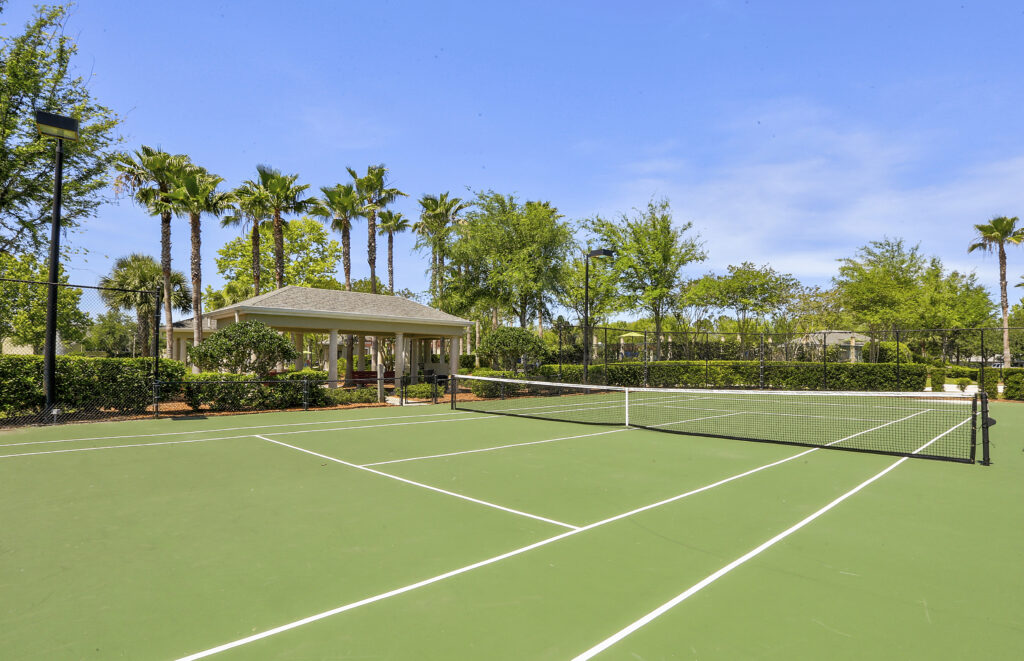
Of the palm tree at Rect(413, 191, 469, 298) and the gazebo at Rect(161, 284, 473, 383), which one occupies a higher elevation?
the palm tree at Rect(413, 191, 469, 298)

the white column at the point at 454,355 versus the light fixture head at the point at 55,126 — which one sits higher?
the light fixture head at the point at 55,126

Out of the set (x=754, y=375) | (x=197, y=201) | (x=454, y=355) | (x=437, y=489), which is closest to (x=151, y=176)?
(x=197, y=201)

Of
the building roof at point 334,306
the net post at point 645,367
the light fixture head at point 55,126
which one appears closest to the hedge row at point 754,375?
the net post at point 645,367

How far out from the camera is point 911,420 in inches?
597

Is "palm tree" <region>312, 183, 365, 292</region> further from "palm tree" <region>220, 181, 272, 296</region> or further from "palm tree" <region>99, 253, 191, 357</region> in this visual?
"palm tree" <region>99, 253, 191, 357</region>

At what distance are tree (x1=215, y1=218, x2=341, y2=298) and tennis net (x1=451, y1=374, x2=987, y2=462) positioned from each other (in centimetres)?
2116

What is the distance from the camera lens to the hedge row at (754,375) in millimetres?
26344

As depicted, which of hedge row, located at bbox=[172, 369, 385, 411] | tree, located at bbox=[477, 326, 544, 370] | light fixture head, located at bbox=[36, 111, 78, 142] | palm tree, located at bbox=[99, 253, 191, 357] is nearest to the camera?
light fixture head, located at bbox=[36, 111, 78, 142]

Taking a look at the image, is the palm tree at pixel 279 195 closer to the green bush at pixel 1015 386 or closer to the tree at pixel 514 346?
the tree at pixel 514 346

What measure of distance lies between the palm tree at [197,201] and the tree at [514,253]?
13.7 meters

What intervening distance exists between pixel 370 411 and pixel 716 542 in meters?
14.3

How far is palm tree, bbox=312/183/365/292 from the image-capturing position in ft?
99.2

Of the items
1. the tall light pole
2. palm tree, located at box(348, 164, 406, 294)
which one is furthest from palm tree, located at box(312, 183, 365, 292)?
the tall light pole

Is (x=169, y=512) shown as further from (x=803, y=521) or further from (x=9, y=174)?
(x=9, y=174)
